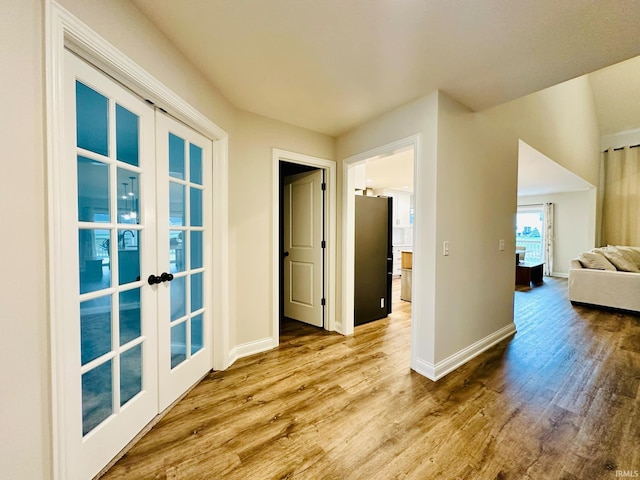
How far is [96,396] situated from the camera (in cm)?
133

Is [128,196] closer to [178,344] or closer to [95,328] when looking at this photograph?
[95,328]

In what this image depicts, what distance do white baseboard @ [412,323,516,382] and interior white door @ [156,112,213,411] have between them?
1891 mm

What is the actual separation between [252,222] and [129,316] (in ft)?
4.35

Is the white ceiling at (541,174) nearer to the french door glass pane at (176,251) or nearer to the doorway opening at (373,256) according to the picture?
the doorway opening at (373,256)

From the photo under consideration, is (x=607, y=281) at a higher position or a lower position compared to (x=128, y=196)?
lower

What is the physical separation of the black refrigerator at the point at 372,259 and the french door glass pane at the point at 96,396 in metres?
2.61

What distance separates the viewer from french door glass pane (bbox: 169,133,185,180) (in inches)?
71.1

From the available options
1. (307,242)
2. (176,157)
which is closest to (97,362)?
(176,157)

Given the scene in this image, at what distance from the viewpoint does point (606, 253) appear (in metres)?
4.51

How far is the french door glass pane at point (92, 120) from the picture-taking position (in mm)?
1220

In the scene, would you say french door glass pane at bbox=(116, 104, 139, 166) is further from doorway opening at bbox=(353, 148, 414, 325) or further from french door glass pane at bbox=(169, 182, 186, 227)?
doorway opening at bbox=(353, 148, 414, 325)

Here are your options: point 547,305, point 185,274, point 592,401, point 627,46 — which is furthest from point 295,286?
point 547,305

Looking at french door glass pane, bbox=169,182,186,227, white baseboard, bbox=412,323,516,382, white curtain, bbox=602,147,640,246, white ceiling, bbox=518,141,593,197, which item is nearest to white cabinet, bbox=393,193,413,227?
white ceiling, bbox=518,141,593,197

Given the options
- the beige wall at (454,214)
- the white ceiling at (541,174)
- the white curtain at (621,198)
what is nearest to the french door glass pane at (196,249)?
the beige wall at (454,214)
